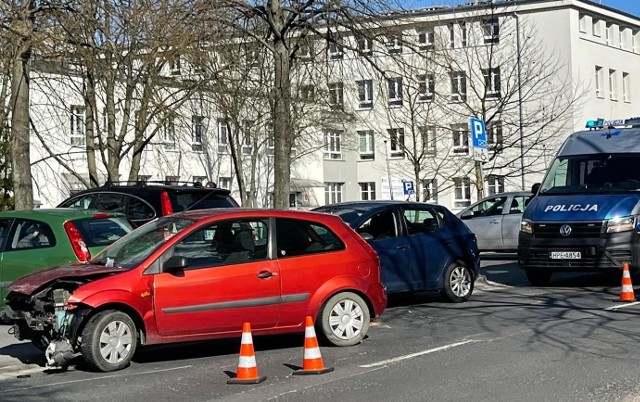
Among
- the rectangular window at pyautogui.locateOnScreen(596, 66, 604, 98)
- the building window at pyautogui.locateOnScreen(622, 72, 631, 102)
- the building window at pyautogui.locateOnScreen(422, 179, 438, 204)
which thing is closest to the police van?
the building window at pyautogui.locateOnScreen(422, 179, 438, 204)

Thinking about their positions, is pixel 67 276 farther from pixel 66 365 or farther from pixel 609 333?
pixel 609 333

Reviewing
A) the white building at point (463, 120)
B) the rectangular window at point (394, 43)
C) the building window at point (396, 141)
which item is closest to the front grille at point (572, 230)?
the rectangular window at point (394, 43)

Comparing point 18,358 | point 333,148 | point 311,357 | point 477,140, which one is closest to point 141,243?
point 18,358

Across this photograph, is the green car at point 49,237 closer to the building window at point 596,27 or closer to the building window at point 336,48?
the building window at point 336,48

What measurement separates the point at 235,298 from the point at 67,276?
5.61ft

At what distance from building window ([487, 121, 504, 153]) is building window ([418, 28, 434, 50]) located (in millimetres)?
15501

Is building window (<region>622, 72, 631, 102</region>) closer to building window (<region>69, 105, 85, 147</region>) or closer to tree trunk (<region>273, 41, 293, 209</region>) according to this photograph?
building window (<region>69, 105, 85, 147</region>)

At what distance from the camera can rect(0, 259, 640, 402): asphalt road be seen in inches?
315

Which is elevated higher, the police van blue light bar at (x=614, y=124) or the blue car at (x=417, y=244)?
the police van blue light bar at (x=614, y=124)

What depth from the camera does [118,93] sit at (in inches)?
1104

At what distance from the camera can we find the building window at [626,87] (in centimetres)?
5678

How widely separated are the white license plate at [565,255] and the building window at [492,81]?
24.9 m

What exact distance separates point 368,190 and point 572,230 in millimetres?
43149

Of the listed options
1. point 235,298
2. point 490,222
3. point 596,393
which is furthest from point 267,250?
point 490,222
